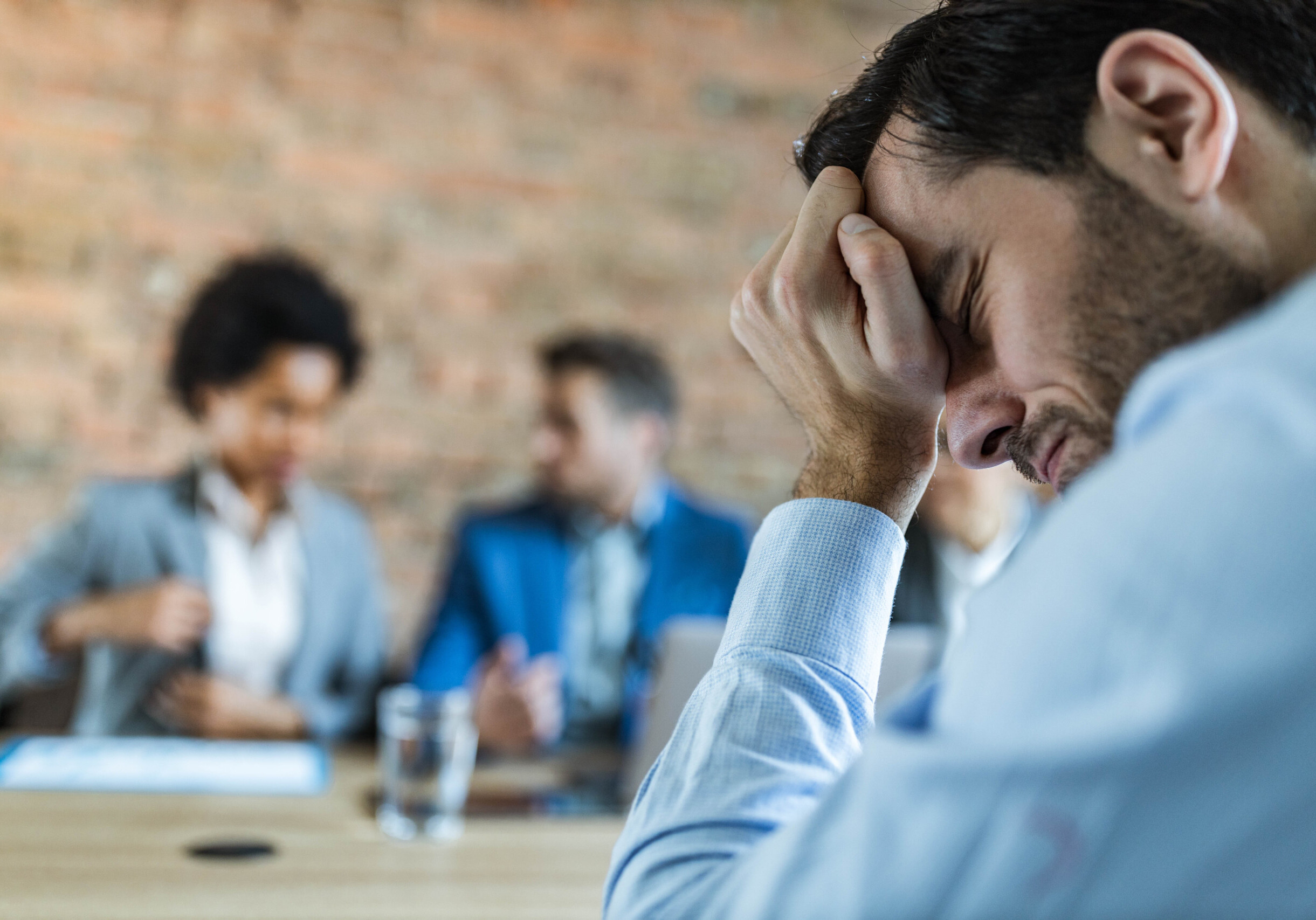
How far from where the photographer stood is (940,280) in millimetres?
656

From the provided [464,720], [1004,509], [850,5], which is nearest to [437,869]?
[464,720]

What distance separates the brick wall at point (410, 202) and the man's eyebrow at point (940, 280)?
80.9 inches

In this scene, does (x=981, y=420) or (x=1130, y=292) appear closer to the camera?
(x=1130, y=292)

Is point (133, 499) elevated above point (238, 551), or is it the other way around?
point (133, 499)

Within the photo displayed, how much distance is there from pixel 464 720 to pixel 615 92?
2.07m

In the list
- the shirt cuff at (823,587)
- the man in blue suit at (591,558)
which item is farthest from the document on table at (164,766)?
the shirt cuff at (823,587)

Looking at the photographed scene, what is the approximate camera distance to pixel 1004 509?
279 centimetres

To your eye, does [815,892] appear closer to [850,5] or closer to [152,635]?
[152,635]

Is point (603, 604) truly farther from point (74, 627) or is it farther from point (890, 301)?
point (890, 301)

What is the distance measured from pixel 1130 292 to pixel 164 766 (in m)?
1.43

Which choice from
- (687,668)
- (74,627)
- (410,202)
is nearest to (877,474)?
(687,668)

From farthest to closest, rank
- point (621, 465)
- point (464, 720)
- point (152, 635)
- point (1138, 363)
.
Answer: point (621, 465) → point (152, 635) → point (464, 720) → point (1138, 363)

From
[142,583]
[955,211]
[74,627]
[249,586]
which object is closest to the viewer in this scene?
[955,211]

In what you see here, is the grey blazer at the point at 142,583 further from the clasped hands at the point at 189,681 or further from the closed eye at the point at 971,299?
the closed eye at the point at 971,299
